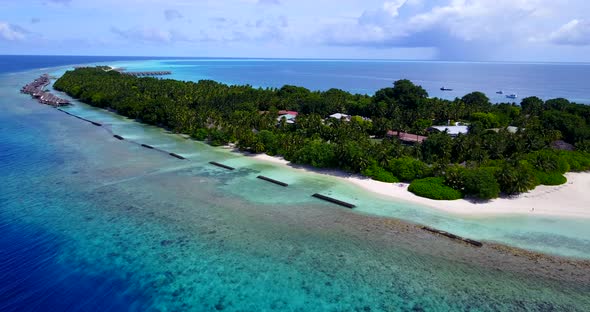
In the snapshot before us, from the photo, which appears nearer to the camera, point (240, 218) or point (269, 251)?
point (269, 251)

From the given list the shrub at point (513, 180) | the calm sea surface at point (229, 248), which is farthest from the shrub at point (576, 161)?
the calm sea surface at point (229, 248)

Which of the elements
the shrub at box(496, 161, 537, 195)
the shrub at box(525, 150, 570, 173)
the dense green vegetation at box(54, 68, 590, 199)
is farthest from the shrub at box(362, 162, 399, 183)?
the shrub at box(525, 150, 570, 173)

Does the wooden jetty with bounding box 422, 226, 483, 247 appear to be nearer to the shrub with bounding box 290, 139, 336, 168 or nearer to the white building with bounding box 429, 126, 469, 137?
the shrub with bounding box 290, 139, 336, 168

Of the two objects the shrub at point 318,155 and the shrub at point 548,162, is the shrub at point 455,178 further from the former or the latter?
the shrub at point 318,155

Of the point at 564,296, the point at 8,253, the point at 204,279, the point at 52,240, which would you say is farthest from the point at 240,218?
the point at 564,296

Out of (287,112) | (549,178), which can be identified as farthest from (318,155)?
(287,112)

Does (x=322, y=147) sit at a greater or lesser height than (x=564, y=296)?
greater

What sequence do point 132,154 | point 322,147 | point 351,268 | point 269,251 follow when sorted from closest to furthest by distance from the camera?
1. point 351,268
2. point 269,251
3. point 322,147
4. point 132,154

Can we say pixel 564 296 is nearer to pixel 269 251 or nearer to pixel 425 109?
pixel 269 251
